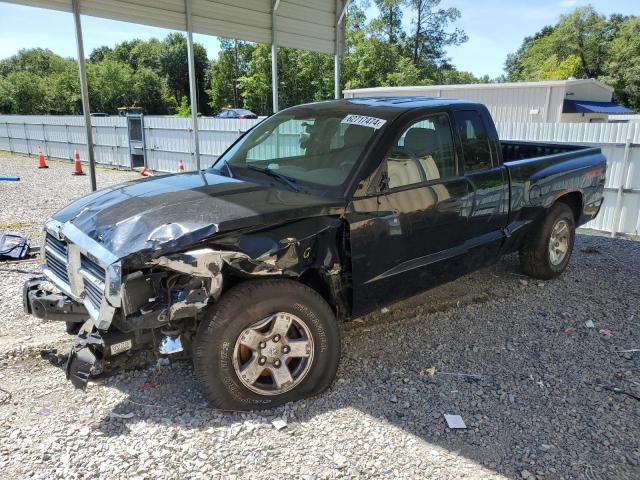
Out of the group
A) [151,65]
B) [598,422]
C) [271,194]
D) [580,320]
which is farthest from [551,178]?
[151,65]

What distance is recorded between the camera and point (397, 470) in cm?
269

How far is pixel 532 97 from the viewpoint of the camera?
22.5 meters

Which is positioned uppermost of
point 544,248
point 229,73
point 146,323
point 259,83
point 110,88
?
point 229,73

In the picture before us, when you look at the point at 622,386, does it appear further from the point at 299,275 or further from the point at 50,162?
the point at 50,162

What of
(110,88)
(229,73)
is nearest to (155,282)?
(110,88)

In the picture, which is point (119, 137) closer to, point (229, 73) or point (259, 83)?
point (259, 83)

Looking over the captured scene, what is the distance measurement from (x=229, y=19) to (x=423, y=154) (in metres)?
6.19

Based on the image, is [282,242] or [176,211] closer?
[282,242]

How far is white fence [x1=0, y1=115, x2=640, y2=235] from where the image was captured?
348 inches

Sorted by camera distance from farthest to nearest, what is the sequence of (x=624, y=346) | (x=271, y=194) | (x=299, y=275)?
1. (x=624, y=346)
2. (x=271, y=194)
3. (x=299, y=275)

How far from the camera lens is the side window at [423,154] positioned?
147 inches

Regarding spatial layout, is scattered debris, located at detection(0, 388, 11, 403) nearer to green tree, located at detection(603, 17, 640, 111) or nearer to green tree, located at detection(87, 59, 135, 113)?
green tree, located at detection(603, 17, 640, 111)

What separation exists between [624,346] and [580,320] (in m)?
0.55

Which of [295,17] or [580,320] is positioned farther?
[295,17]
